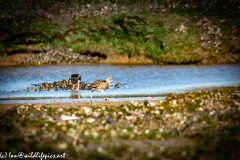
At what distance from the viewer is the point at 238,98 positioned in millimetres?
16312

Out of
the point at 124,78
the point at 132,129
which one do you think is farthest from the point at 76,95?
the point at 132,129

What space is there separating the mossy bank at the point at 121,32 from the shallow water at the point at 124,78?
1.56 meters

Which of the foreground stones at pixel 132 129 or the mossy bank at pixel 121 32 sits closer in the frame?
the foreground stones at pixel 132 129

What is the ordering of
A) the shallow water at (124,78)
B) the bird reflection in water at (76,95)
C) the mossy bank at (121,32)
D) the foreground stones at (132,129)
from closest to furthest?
the foreground stones at (132,129) < the bird reflection in water at (76,95) < the shallow water at (124,78) < the mossy bank at (121,32)

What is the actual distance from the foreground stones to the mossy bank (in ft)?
44.3

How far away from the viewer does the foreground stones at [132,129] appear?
11.8 metres

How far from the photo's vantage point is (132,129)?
13594 millimetres

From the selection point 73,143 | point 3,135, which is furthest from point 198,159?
point 3,135

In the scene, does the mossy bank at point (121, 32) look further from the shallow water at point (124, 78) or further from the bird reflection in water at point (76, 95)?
the bird reflection in water at point (76, 95)

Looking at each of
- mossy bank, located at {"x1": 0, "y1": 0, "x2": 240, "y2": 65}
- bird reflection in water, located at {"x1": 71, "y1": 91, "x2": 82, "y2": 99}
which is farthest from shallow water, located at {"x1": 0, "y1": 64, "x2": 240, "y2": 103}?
mossy bank, located at {"x1": 0, "y1": 0, "x2": 240, "y2": 65}

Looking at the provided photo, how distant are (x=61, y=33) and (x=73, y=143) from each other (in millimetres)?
19939

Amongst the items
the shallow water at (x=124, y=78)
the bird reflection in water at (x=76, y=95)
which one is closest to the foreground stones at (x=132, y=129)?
the bird reflection in water at (x=76, y=95)

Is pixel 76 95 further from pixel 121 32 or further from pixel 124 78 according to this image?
pixel 121 32

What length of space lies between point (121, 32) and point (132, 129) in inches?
719
